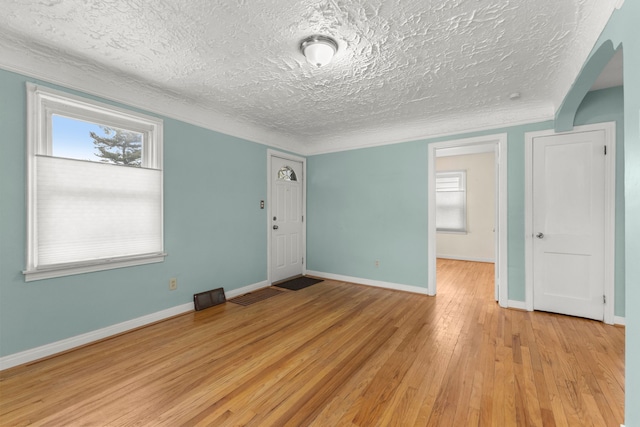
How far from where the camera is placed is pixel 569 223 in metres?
3.18

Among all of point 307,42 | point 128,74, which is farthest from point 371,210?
point 128,74

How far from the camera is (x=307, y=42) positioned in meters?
2.06

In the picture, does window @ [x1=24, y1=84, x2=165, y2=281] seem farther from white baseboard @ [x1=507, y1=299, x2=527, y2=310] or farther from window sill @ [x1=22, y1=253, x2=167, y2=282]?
white baseboard @ [x1=507, y1=299, x2=527, y2=310]

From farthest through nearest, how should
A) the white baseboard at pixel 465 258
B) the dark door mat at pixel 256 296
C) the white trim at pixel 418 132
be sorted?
1. the white baseboard at pixel 465 258
2. the dark door mat at pixel 256 296
3. the white trim at pixel 418 132

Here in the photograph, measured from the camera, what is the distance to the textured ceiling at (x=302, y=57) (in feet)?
5.76

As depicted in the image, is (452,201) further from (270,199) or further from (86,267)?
(86,267)

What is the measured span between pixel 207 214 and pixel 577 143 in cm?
447

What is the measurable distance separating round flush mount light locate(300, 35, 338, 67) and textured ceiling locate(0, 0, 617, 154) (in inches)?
2.0

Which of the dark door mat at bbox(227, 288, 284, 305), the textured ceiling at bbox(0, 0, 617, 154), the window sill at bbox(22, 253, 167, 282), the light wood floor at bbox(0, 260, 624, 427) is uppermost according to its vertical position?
the textured ceiling at bbox(0, 0, 617, 154)

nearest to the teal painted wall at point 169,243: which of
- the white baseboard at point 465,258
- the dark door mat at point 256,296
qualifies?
the dark door mat at point 256,296

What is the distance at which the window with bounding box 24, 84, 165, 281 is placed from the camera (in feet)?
7.44

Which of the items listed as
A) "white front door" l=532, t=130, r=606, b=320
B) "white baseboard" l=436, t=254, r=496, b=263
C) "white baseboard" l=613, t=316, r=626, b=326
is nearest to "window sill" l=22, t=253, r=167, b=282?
"white front door" l=532, t=130, r=606, b=320

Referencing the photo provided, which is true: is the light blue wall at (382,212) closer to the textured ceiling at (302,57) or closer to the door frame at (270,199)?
the door frame at (270,199)

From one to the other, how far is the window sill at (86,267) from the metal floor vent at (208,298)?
2.19ft
